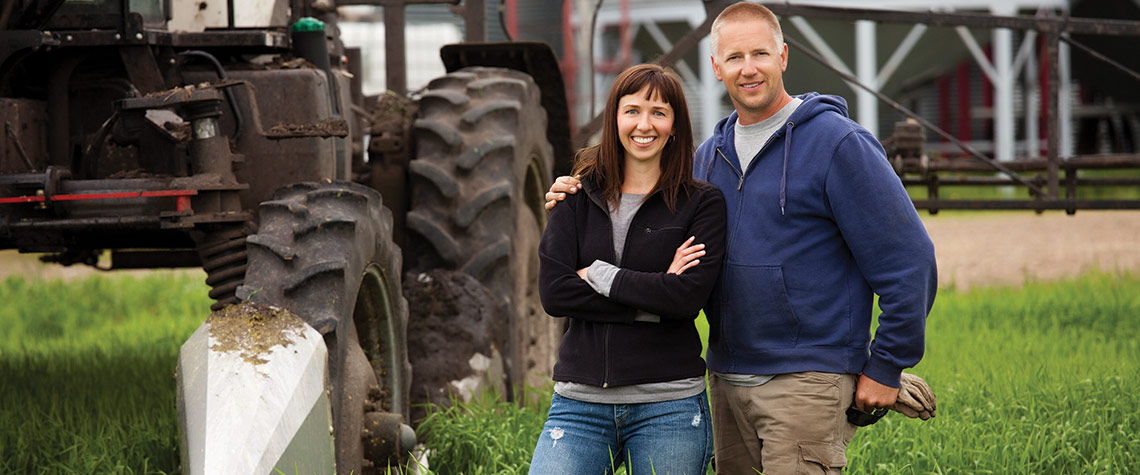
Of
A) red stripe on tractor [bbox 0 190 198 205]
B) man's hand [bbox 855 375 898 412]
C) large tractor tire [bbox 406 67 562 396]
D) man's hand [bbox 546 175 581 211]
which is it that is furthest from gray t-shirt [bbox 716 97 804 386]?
large tractor tire [bbox 406 67 562 396]

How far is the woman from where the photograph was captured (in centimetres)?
277

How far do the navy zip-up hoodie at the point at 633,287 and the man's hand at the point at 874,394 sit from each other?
0.35 m

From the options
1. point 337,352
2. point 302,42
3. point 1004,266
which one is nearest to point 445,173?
point 302,42

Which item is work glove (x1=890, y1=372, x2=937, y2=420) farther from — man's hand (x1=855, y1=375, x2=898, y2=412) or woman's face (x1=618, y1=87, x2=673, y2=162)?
woman's face (x1=618, y1=87, x2=673, y2=162)

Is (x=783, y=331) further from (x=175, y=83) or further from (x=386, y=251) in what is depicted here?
(x=175, y=83)

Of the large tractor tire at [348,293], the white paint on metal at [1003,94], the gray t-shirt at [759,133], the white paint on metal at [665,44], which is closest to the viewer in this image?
the gray t-shirt at [759,133]

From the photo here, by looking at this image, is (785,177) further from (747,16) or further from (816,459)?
(816,459)

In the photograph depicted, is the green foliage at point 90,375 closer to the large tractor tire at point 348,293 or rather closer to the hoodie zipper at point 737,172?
the large tractor tire at point 348,293

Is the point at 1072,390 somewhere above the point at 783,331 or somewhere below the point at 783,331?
below

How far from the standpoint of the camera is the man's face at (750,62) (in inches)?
112

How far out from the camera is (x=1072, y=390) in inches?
192

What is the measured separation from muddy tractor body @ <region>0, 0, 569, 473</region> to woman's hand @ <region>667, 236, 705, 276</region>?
91 centimetres

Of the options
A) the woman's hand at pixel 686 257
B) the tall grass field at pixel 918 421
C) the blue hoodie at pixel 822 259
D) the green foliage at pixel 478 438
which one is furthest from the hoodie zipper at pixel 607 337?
the green foliage at pixel 478 438

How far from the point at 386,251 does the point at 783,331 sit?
4.61ft
